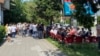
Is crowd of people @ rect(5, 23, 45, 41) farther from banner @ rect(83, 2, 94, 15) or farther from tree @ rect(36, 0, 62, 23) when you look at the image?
banner @ rect(83, 2, 94, 15)

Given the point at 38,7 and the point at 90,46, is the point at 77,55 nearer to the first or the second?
the point at 90,46

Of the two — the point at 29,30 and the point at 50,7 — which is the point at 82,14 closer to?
the point at 50,7

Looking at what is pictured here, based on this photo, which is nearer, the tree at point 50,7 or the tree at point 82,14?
the tree at point 82,14

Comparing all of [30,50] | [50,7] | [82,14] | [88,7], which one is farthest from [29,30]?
[88,7]

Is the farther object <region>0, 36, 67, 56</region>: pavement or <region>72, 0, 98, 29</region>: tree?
<region>0, 36, 67, 56</region>: pavement

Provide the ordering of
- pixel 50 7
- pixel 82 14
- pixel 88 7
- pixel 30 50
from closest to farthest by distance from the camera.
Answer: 1. pixel 88 7
2. pixel 82 14
3. pixel 30 50
4. pixel 50 7

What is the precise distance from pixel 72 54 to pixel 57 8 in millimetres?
20336

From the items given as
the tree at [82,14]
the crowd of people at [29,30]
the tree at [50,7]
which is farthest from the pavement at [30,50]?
the tree at [50,7]

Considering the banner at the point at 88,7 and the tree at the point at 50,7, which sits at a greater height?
the banner at the point at 88,7

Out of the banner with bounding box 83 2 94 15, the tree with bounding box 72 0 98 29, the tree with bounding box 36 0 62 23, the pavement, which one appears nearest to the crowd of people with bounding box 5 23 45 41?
the tree with bounding box 36 0 62 23

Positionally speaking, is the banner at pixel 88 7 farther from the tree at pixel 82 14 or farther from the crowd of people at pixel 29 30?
the crowd of people at pixel 29 30

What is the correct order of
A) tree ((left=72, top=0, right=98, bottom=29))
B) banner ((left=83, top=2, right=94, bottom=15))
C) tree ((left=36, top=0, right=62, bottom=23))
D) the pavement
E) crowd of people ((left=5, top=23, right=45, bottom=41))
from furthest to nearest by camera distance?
1. tree ((left=36, top=0, right=62, bottom=23))
2. crowd of people ((left=5, top=23, right=45, bottom=41))
3. the pavement
4. tree ((left=72, top=0, right=98, bottom=29))
5. banner ((left=83, top=2, right=94, bottom=15))

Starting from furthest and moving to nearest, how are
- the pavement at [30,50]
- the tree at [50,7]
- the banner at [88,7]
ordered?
the tree at [50,7] → the pavement at [30,50] → the banner at [88,7]

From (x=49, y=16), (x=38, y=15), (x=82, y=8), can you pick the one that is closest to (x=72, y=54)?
(x=82, y=8)
